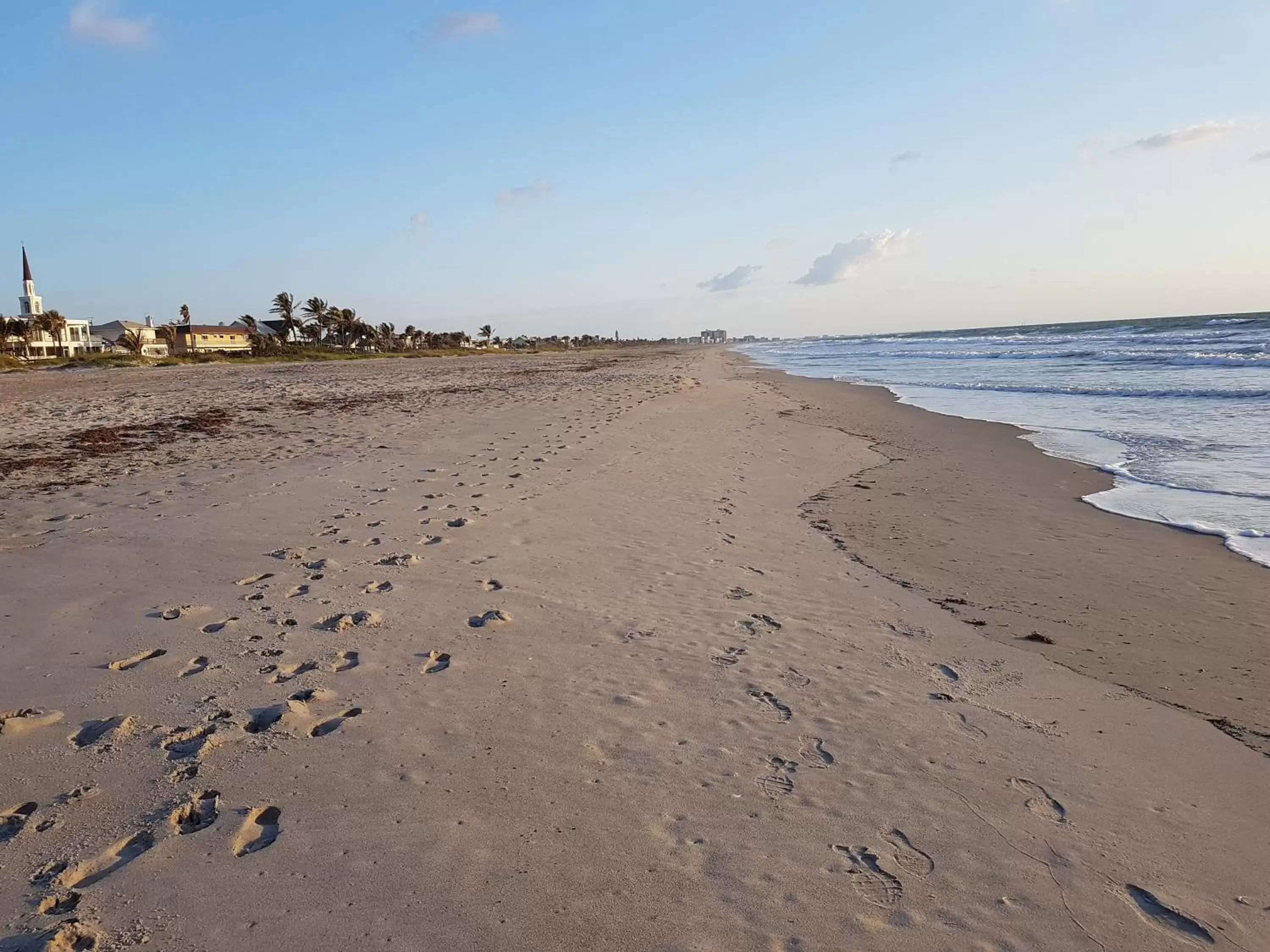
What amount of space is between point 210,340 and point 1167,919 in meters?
107

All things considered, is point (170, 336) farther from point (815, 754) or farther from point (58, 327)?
Result: point (815, 754)

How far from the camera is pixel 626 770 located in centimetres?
331

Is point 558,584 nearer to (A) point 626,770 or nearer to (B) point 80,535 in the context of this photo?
(A) point 626,770

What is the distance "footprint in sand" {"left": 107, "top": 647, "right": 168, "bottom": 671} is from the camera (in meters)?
4.14

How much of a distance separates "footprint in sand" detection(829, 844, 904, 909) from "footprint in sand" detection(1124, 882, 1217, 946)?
0.83 metres

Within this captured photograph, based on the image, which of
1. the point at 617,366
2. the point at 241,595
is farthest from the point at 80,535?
the point at 617,366

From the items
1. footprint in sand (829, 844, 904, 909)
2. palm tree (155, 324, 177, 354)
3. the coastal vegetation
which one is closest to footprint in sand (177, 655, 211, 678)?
footprint in sand (829, 844, 904, 909)

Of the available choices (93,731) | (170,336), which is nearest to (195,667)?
(93,731)

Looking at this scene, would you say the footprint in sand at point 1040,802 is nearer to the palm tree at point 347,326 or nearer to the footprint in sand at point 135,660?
the footprint in sand at point 135,660

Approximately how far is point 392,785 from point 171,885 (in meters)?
0.83

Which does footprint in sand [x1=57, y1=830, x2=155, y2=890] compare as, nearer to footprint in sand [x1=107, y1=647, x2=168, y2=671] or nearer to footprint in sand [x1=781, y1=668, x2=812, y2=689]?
footprint in sand [x1=107, y1=647, x2=168, y2=671]

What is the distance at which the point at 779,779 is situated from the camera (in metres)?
3.26

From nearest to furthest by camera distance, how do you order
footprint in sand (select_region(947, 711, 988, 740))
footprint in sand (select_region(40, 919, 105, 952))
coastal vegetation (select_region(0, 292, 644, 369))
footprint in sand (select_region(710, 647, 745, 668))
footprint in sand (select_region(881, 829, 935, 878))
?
1. footprint in sand (select_region(40, 919, 105, 952))
2. footprint in sand (select_region(881, 829, 935, 878))
3. footprint in sand (select_region(947, 711, 988, 740))
4. footprint in sand (select_region(710, 647, 745, 668))
5. coastal vegetation (select_region(0, 292, 644, 369))

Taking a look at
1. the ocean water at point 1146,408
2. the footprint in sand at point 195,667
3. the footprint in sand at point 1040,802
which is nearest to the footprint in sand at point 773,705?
the footprint in sand at point 1040,802
